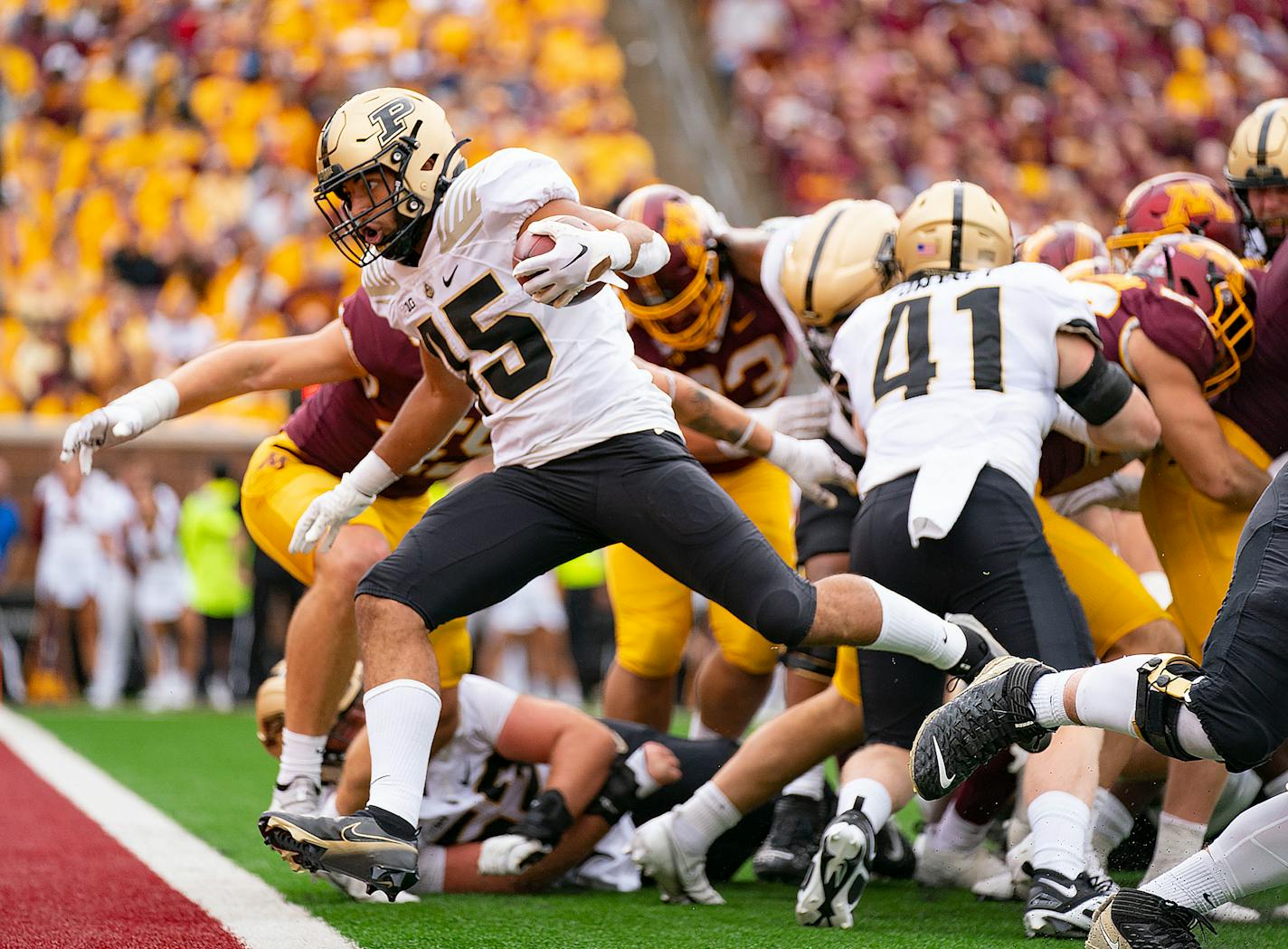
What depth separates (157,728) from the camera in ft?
29.5

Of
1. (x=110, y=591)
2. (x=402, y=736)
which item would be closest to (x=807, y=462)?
(x=402, y=736)

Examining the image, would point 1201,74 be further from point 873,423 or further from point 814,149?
point 873,423

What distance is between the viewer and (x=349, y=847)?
3.24 meters

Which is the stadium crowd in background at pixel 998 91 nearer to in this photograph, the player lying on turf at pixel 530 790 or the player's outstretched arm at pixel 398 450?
the player lying on turf at pixel 530 790

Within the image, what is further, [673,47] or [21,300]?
[673,47]

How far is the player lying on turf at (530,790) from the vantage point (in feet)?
13.4

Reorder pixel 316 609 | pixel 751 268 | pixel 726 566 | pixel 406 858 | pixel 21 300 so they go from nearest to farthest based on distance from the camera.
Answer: pixel 406 858 < pixel 726 566 < pixel 316 609 < pixel 751 268 < pixel 21 300

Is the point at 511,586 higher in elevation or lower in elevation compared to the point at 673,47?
lower

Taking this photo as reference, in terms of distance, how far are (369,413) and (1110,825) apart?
2212 mm

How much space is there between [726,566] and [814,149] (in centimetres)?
1079

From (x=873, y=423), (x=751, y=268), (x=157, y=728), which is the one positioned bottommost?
(x=157, y=728)

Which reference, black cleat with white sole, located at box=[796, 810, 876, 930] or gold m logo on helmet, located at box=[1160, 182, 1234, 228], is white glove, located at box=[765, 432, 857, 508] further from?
gold m logo on helmet, located at box=[1160, 182, 1234, 228]

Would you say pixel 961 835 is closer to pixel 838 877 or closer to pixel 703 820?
pixel 703 820

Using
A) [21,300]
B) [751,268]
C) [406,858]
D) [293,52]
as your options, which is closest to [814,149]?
[293,52]
